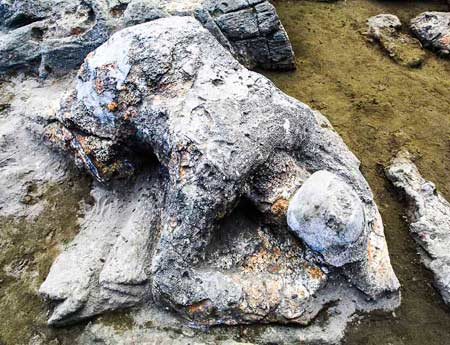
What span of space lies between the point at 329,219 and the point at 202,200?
2.52 feet

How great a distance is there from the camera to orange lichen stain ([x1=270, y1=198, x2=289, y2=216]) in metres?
3.19

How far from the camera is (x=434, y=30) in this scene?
17.7 ft

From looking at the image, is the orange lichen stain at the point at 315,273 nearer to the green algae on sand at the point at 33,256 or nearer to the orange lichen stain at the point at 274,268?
the orange lichen stain at the point at 274,268

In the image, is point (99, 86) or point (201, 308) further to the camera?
point (99, 86)

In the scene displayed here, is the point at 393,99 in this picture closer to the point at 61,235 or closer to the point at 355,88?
the point at 355,88

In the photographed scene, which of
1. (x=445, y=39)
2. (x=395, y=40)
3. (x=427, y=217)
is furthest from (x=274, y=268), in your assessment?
(x=445, y=39)

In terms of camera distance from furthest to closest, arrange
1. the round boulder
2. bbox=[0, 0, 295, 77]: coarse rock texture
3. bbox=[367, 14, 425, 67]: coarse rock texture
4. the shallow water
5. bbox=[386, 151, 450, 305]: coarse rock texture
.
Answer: bbox=[367, 14, 425, 67]: coarse rock texture < bbox=[0, 0, 295, 77]: coarse rock texture < bbox=[386, 151, 450, 305]: coarse rock texture < the shallow water < the round boulder

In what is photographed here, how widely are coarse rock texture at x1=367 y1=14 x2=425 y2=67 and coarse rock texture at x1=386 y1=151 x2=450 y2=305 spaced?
1623 mm

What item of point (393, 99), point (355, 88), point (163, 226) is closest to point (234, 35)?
point (355, 88)

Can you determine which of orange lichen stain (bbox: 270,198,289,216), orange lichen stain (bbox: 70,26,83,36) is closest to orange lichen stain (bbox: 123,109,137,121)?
orange lichen stain (bbox: 270,198,289,216)

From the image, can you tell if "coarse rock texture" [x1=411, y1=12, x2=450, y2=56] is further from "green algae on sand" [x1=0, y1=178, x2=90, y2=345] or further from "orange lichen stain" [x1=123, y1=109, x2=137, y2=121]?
"green algae on sand" [x1=0, y1=178, x2=90, y2=345]

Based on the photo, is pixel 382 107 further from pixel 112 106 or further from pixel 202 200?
pixel 112 106

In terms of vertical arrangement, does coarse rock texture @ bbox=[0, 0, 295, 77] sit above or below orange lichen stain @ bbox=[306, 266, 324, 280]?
above

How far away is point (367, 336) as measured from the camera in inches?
119
